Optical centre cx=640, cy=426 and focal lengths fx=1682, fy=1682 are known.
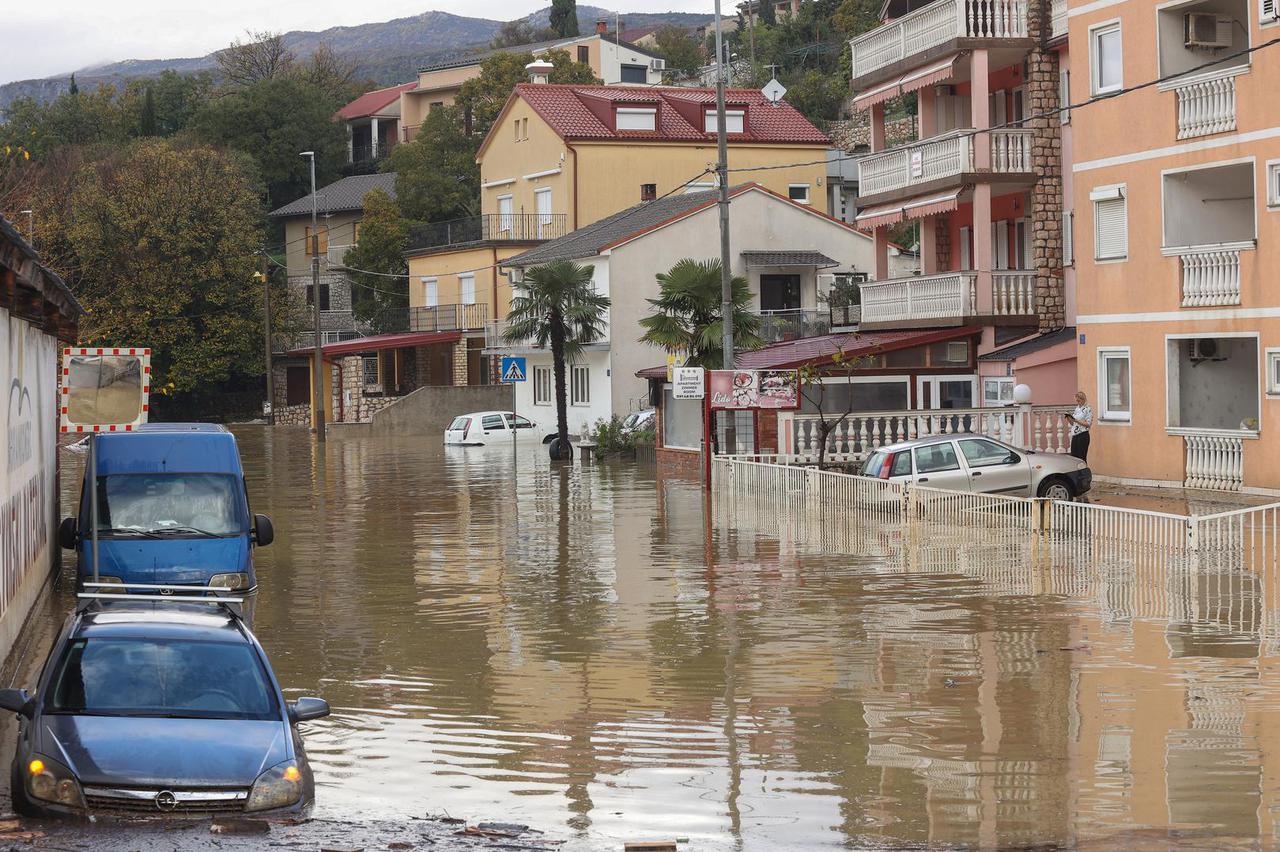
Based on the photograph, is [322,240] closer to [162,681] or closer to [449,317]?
[449,317]

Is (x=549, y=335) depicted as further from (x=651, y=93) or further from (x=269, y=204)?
(x=269, y=204)

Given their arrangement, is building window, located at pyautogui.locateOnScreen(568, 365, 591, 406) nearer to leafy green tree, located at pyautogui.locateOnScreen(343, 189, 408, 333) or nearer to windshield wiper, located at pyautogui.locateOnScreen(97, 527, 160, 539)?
leafy green tree, located at pyautogui.locateOnScreen(343, 189, 408, 333)

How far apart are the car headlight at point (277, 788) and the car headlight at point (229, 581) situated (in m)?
8.89

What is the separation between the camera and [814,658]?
615 inches

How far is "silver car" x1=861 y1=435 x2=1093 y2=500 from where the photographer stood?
2822cm

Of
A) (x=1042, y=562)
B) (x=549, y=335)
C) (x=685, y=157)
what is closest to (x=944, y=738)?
(x=1042, y=562)

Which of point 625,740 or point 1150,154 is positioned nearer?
point 625,740

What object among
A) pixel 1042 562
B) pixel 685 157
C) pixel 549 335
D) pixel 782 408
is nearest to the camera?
pixel 1042 562

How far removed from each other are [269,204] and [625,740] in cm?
9092

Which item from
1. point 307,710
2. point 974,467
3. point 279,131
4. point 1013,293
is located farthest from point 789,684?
point 279,131

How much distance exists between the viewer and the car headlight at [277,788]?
9844 millimetres

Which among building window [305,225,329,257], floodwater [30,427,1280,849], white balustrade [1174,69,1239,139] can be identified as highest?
building window [305,225,329,257]

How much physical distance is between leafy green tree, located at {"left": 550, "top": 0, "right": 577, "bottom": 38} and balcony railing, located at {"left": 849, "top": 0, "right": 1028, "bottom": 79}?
105993 mm

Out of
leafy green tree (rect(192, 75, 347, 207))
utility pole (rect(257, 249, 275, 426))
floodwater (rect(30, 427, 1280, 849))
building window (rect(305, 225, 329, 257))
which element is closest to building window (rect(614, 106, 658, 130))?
utility pole (rect(257, 249, 275, 426))
